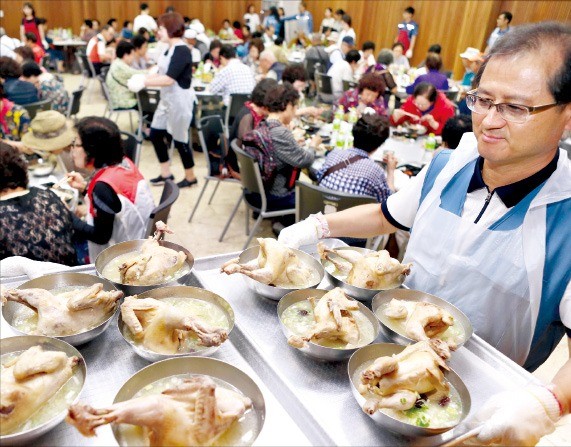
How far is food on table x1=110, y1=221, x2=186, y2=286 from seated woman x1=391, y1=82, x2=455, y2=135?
4.16 metres

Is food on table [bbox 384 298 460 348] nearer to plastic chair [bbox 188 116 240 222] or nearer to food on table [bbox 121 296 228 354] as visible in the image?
food on table [bbox 121 296 228 354]

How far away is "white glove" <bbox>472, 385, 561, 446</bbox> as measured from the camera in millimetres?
1087

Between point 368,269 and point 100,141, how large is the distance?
1.96 metres

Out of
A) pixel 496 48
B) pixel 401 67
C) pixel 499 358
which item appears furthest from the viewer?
pixel 401 67

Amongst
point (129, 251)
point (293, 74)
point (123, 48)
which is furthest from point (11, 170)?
point (123, 48)

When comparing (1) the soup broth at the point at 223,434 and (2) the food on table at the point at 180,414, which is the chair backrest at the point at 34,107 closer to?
(1) the soup broth at the point at 223,434

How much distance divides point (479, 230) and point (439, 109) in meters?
3.92

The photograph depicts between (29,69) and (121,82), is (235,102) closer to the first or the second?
(121,82)

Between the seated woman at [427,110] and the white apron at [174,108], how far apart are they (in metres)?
2.43

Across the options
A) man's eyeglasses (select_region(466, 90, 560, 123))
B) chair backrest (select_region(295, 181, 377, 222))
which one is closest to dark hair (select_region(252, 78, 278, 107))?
chair backrest (select_region(295, 181, 377, 222))

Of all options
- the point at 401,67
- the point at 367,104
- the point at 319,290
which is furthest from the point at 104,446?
the point at 401,67

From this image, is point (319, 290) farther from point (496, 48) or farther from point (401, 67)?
point (401, 67)

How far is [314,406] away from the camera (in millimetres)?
1135

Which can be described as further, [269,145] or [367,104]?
[367,104]
